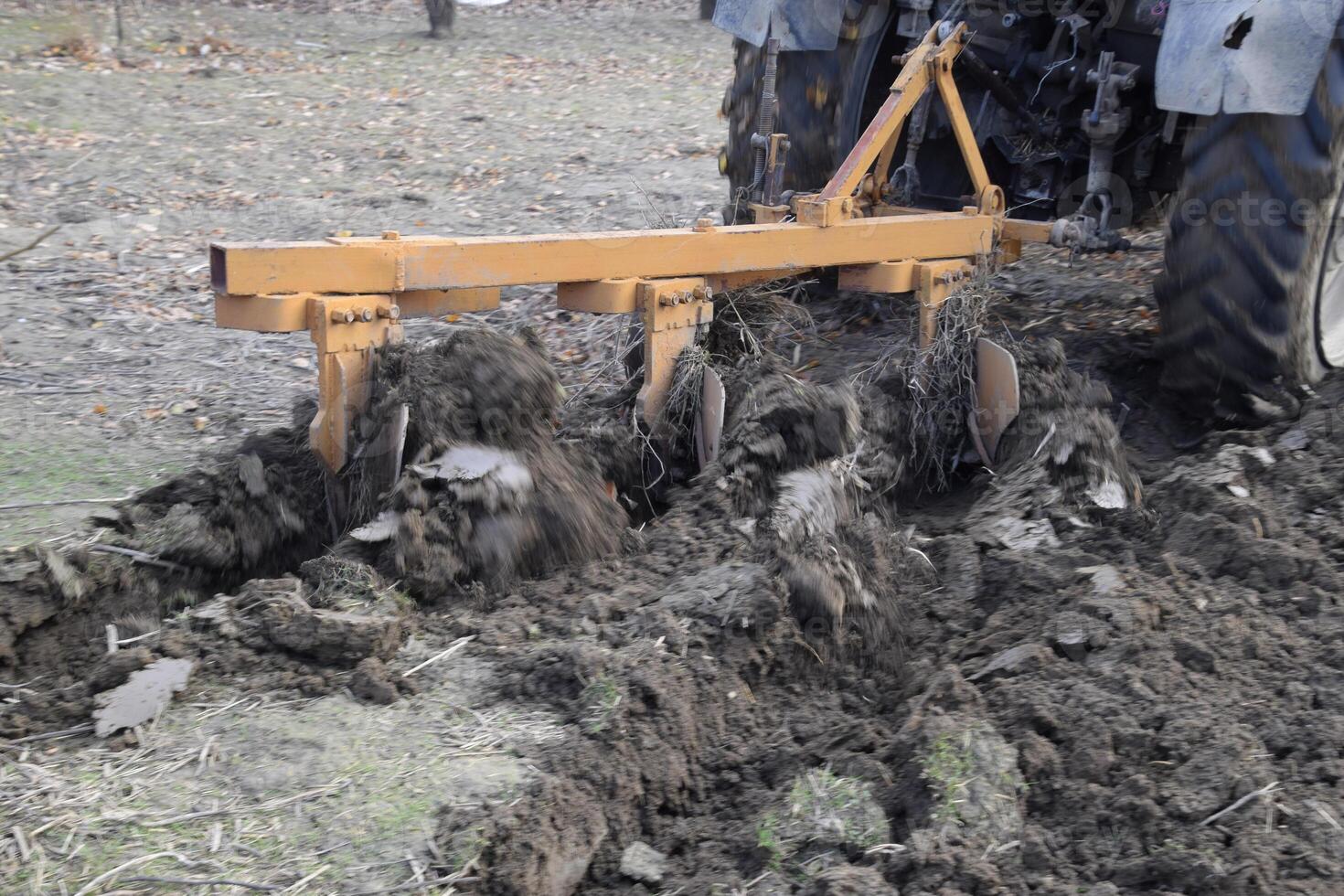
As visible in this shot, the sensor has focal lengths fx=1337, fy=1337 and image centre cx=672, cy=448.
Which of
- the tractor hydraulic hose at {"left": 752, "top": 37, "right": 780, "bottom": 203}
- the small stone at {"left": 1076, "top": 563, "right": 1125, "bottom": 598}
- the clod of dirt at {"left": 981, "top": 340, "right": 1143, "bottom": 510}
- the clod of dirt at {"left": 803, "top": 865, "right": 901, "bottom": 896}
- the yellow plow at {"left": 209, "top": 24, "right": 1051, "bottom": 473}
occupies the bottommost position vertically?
the clod of dirt at {"left": 803, "top": 865, "right": 901, "bottom": 896}

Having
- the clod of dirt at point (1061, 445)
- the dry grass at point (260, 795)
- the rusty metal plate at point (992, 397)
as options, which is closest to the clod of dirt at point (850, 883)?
the dry grass at point (260, 795)

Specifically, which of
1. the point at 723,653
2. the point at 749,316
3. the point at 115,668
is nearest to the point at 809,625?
the point at 723,653

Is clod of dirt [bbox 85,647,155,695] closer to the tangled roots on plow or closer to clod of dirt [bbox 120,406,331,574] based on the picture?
clod of dirt [bbox 120,406,331,574]

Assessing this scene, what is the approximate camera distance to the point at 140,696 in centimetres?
283

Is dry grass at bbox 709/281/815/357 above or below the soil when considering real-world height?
above

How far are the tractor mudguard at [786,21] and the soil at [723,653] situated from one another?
1491 millimetres

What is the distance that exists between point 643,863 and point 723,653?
624 mm

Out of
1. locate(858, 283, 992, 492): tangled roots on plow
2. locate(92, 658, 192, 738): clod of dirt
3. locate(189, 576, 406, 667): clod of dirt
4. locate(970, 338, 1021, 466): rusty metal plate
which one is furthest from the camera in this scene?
locate(858, 283, 992, 492): tangled roots on plow

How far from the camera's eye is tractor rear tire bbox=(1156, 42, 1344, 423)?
3.92 metres

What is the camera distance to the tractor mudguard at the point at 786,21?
5219mm

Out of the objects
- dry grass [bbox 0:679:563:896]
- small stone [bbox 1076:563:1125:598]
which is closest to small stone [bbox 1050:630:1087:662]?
small stone [bbox 1076:563:1125:598]

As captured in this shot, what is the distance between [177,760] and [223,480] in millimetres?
1213

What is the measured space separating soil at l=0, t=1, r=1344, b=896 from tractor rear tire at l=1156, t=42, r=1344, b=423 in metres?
0.19

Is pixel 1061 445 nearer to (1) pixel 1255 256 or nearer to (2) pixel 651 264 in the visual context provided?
(1) pixel 1255 256
